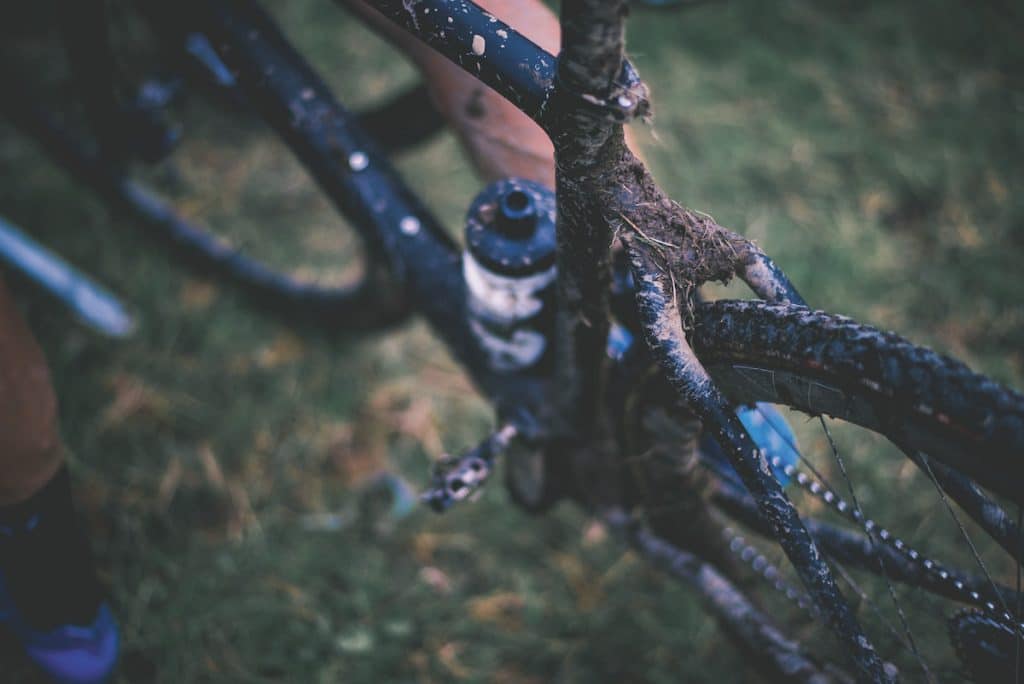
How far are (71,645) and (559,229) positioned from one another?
119 cm

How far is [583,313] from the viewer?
3.10 feet

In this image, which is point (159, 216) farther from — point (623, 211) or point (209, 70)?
point (623, 211)

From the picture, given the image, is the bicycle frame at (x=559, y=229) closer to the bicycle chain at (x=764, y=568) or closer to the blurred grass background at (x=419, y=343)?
the bicycle chain at (x=764, y=568)

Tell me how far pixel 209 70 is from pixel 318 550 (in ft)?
3.78

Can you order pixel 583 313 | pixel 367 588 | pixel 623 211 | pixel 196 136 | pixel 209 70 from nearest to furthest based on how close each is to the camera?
1. pixel 623 211
2. pixel 583 313
3. pixel 209 70
4. pixel 367 588
5. pixel 196 136

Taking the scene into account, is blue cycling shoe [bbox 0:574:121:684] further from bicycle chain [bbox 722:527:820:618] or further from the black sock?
bicycle chain [bbox 722:527:820:618]

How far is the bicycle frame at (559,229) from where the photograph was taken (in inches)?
29.5

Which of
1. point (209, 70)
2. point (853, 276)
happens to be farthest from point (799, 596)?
point (209, 70)

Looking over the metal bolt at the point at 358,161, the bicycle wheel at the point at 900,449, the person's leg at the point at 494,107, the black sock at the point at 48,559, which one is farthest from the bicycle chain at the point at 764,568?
the black sock at the point at 48,559

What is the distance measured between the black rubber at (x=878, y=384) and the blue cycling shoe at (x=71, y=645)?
1249mm

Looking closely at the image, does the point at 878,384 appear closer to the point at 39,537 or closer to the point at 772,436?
the point at 772,436

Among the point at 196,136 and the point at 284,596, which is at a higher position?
Result: the point at 196,136

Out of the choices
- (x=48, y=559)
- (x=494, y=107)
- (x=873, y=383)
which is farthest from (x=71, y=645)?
(x=873, y=383)

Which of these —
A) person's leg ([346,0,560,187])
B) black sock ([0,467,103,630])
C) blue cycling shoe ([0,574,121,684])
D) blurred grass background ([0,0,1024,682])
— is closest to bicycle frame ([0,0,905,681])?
person's leg ([346,0,560,187])
